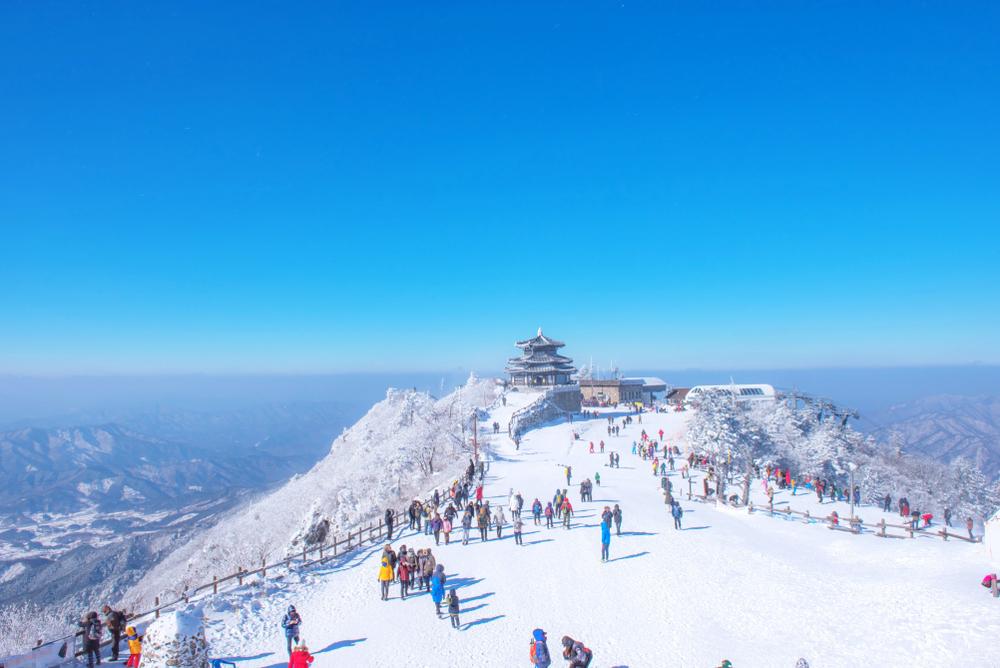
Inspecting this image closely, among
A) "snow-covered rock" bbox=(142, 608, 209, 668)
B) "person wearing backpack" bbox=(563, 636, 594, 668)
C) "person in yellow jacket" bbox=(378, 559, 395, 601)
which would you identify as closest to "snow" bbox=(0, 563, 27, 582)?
"person in yellow jacket" bbox=(378, 559, 395, 601)

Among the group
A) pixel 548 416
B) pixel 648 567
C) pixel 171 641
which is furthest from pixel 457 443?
pixel 171 641

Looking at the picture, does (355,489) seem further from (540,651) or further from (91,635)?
(540,651)

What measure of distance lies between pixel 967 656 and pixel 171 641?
16.7 m

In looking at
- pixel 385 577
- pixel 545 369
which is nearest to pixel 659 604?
pixel 385 577

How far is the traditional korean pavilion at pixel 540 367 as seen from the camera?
67062 millimetres

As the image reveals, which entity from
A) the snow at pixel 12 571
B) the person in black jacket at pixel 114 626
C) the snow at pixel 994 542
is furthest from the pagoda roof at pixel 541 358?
the snow at pixel 12 571

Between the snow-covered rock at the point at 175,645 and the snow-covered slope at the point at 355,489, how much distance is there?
21.5 metres

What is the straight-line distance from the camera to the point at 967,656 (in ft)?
37.9

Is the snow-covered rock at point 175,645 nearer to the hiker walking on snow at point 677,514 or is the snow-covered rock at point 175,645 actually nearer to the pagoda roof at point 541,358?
the hiker walking on snow at point 677,514

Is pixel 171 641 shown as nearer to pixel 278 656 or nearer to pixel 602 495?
pixel 278 656

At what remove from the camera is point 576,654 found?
9984 mm

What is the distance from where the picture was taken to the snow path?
1221 cm

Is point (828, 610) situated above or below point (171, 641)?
below

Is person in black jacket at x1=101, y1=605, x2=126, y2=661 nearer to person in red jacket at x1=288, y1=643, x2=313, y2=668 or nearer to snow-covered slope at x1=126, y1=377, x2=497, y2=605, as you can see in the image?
person in red jacket at x1=288, y1=643, x2=313, y2=668
